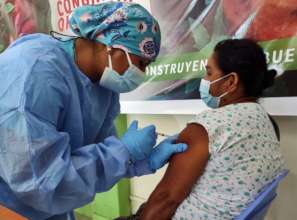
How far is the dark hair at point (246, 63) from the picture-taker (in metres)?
1.34

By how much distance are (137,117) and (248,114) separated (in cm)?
108

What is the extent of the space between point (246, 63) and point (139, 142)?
0.54m

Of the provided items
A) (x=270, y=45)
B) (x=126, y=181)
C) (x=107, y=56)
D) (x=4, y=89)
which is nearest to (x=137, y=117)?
(x=126, y=181)

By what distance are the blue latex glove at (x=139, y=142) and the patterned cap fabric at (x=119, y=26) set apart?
25 cm

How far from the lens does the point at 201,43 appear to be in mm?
1715

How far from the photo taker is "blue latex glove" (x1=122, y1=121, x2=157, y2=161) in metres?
1.06

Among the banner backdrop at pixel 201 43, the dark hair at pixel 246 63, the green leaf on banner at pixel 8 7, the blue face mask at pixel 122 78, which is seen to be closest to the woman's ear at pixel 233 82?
the dark hair at pixel 246 63

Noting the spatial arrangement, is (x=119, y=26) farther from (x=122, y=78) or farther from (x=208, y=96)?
(x=208, y=96)

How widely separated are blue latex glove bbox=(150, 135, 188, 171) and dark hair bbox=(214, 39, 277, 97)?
36 cm

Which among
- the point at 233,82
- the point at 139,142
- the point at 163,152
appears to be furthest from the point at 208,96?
the point at 139,142

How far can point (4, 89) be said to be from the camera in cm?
92

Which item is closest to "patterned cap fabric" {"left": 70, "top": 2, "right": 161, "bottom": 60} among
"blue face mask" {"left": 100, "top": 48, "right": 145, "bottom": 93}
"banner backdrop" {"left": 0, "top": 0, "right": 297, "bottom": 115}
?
"blue face mask" {"left": 100, "top": 48, "right": 145, "bottom": 93}

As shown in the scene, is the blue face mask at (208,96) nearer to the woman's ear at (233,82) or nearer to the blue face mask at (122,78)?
the woman's ear at (233,82)

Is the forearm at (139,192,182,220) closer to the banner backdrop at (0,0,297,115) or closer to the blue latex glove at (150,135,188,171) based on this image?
the blue latex glove at (150,135,188,171)
